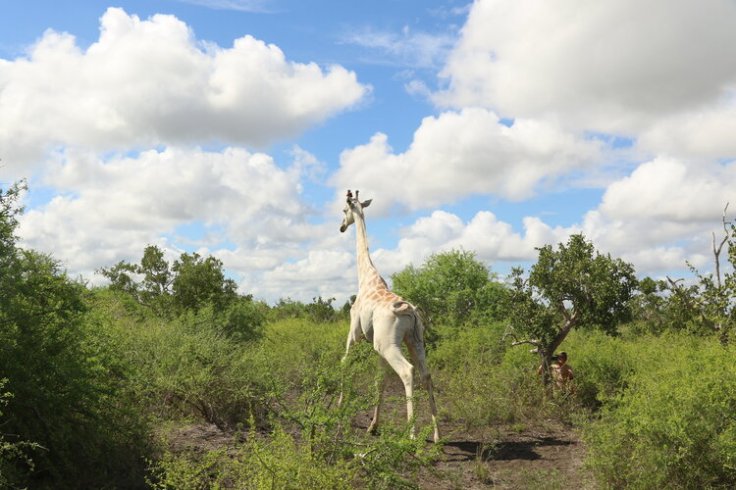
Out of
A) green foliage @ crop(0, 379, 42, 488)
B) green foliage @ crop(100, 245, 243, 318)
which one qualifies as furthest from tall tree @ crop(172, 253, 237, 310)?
green foliage @ crop(0, 379, 42, 488)

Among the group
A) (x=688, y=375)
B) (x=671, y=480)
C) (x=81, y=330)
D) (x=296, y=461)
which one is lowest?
(x=671, y=480)

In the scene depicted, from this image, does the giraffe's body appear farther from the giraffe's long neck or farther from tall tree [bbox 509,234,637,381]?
tall tree [bbox 509,234,637,381]

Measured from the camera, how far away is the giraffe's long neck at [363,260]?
1159 cm

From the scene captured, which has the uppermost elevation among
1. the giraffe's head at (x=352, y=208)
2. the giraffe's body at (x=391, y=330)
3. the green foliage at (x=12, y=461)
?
the giraffe's head at (x=352, y=208)

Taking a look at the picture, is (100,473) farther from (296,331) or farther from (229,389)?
(296,331)

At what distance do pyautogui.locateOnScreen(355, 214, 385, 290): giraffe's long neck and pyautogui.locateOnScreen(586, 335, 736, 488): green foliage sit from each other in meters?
4.65

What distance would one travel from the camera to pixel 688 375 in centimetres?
804

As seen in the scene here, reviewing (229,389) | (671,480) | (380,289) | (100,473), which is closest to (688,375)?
(671,480)

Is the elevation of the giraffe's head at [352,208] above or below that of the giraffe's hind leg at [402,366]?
above

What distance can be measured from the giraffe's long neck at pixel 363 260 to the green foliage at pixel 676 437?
465 cm

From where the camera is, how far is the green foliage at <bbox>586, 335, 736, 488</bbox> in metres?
7.11

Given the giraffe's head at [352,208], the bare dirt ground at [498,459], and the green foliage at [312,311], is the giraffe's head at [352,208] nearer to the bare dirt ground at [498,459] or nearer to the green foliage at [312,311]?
the bare dirt ground at [498,459]

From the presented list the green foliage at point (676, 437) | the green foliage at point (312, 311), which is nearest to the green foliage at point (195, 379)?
the green foliage at point (676, 437)

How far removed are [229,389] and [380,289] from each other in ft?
9.63
